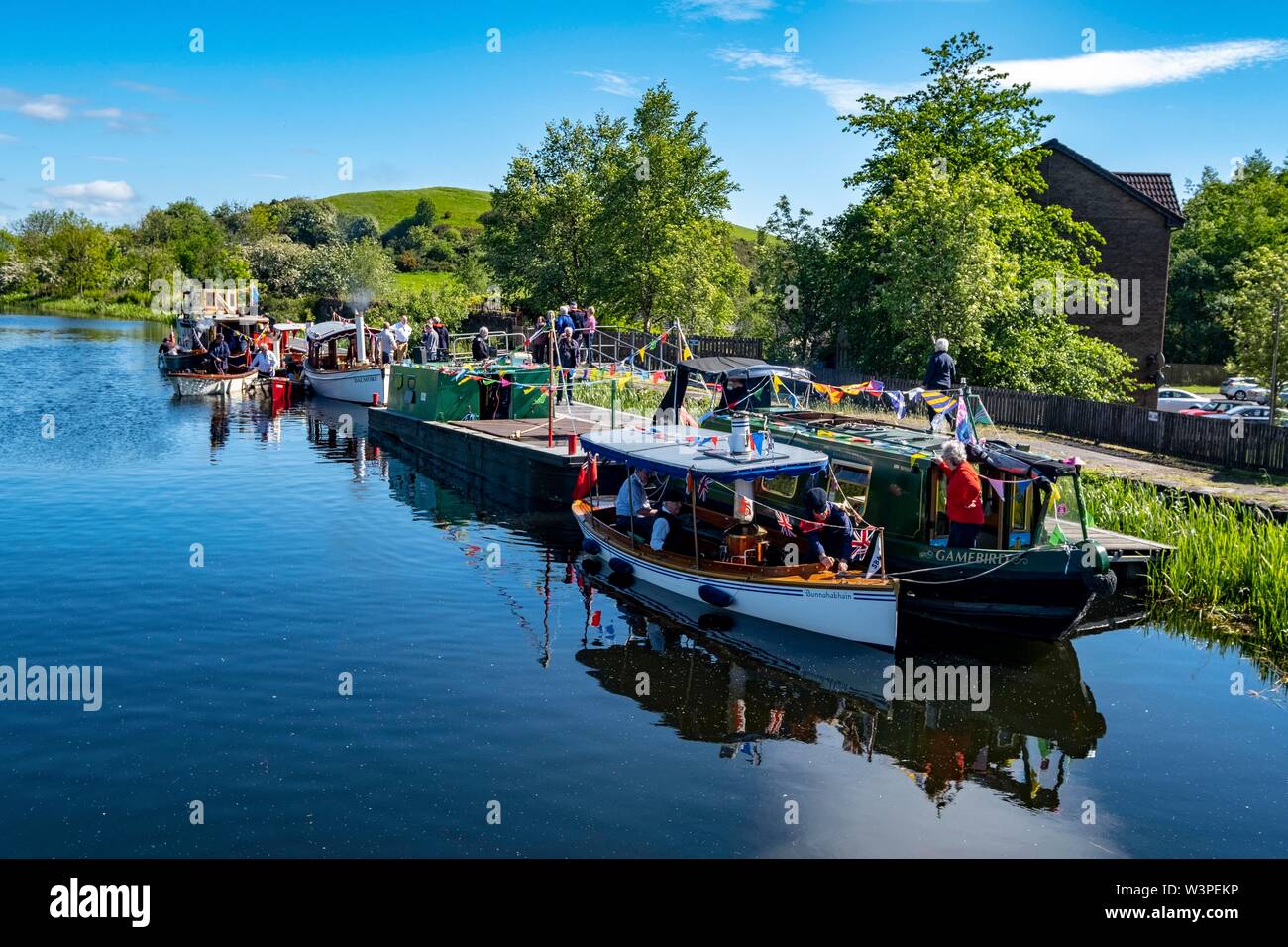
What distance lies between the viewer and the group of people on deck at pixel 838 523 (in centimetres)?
1681

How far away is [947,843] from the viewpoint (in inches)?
436

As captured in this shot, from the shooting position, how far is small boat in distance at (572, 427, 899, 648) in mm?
16188

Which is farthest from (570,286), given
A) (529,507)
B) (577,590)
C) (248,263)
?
(248,263)

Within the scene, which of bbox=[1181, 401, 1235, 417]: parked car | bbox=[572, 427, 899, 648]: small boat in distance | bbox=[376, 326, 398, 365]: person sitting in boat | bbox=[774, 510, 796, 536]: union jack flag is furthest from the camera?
bbox=[376, 326, 398, 365]: person sitting in boat

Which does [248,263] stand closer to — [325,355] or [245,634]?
[325,355]

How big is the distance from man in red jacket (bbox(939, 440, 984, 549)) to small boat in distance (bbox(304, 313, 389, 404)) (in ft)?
106

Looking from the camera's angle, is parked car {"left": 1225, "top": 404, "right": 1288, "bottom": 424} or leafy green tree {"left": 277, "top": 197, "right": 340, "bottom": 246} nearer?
parked car {"left": 1225, "top": 404, "right": 1288, "bottom": 424}

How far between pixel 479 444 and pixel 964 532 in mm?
17315

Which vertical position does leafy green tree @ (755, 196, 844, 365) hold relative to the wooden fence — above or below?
above

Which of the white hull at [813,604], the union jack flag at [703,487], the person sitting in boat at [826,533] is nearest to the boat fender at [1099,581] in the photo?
the white hull at [813,604]

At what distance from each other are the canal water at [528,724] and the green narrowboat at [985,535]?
3.33 ft

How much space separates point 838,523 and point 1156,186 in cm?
3811

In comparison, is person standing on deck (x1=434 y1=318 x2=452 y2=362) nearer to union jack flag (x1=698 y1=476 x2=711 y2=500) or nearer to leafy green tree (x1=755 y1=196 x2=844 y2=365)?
leafy green tree (x1=755 y1=196 x2=844 y2=365)
